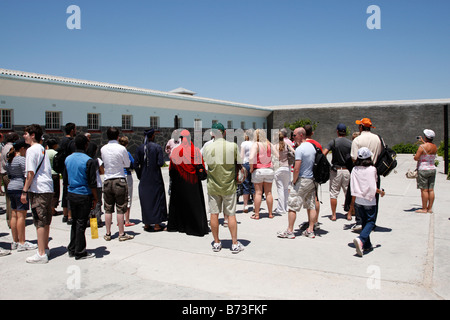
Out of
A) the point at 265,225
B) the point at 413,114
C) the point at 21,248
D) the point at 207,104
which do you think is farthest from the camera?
the point at 413,114

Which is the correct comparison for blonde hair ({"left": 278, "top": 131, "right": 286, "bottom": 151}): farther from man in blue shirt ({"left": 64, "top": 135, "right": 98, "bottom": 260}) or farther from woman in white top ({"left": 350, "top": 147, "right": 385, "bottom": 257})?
man in blue shirt ({"left": 64, "top": 135, "right": 98, "bottom": 260})

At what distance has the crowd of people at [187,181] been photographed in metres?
5.17

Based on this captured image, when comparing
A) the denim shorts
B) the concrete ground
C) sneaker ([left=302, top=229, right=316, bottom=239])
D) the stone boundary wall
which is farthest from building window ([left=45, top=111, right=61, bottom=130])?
the stone boundary wall

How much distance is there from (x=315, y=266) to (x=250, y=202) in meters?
4.75

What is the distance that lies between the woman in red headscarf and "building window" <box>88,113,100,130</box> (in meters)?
13.9

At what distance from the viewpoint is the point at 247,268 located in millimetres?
4715

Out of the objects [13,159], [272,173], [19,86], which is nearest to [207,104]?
[19,86]

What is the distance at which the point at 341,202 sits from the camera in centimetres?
944

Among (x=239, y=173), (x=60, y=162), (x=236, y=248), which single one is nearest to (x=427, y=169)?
(x=239, y=173)

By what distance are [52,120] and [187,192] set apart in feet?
43.3

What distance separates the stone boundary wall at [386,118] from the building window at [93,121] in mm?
21266
